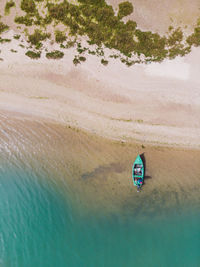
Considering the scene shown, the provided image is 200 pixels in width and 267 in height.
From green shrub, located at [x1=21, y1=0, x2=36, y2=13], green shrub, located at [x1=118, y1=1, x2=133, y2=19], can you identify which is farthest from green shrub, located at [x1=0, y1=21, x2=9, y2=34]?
green shrub, located at [x1=118, y1=1, x2=133, y2=19]

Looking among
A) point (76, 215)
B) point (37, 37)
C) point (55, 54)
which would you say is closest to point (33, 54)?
point (37, 37)

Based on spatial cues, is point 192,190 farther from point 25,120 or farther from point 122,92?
point 25,120

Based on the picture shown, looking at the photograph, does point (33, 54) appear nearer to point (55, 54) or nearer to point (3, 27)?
point (55, 54)

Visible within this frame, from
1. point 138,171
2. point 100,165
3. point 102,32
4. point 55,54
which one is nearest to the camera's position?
point 102,32

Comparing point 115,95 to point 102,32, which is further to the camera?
point 115,95

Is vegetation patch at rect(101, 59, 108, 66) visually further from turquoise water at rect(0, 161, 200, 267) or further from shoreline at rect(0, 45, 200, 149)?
turquoise water at rect(0, 161, 200, 267)

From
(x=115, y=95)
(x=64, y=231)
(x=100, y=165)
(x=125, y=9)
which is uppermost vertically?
(x=125, y=9)

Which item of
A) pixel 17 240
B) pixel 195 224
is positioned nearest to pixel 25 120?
pixel 17 240
